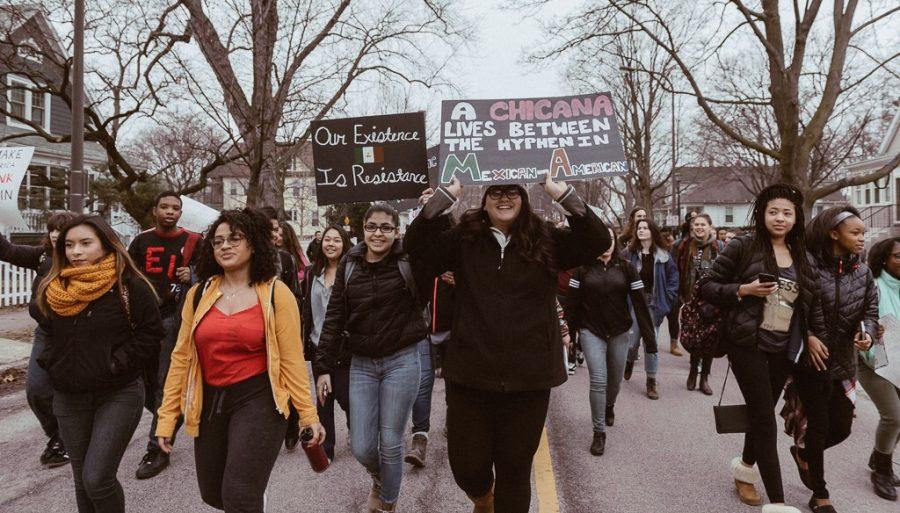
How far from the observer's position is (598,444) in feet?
15.9

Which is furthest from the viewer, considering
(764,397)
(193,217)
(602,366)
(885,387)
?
(193,217)

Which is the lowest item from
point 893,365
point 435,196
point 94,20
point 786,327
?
point 893,365

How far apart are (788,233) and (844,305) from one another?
0.61m

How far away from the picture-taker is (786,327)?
142 inches

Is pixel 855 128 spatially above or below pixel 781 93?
above

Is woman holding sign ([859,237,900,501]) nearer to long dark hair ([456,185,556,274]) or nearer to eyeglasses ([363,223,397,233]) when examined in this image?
long dark hair ([456,185,556,274])

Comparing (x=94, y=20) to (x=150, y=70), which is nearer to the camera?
(x=94, y=20)

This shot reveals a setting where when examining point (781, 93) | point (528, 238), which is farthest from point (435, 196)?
point (781, 93)

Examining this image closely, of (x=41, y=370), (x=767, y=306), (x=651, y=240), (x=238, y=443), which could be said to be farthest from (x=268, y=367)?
(x=651, y=240)

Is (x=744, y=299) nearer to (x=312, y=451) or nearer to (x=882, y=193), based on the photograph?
(x=312, y=451)

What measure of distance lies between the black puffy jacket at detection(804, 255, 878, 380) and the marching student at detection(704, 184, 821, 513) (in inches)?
8.6

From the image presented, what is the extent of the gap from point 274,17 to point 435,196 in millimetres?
8068

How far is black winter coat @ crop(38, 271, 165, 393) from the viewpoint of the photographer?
9.71ft

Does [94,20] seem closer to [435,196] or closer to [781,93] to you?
[435,196]
